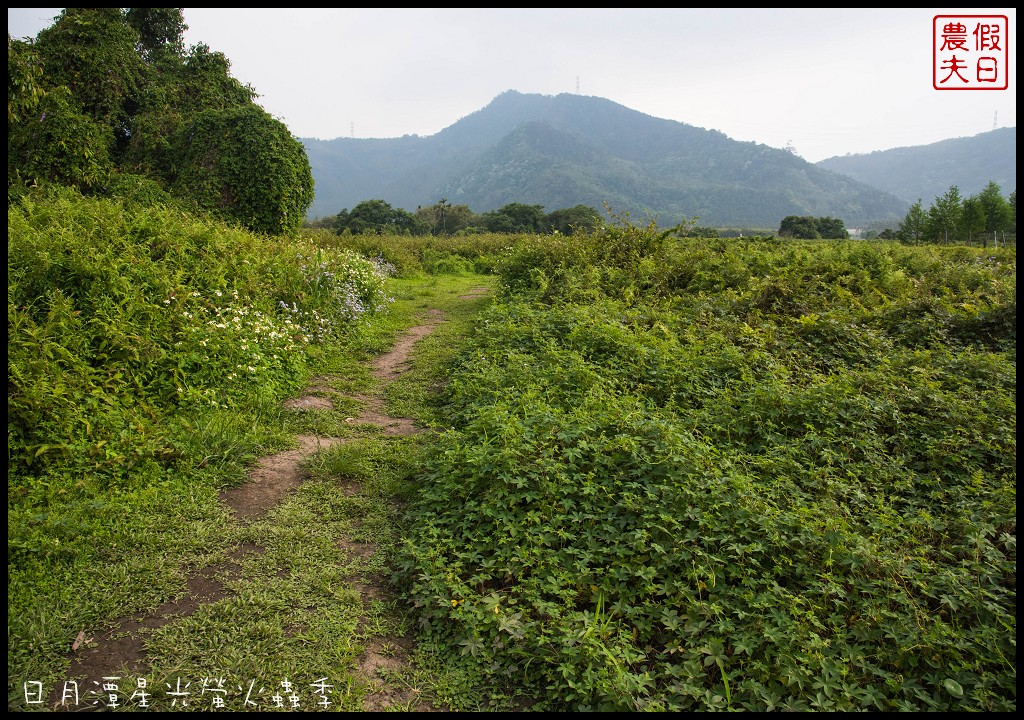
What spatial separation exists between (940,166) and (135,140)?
133 metres

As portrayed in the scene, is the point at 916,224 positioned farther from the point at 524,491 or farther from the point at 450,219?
the point at 524,491

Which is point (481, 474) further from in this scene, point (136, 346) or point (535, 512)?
point (136, 346)

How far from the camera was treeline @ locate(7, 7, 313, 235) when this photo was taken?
37.7 feet

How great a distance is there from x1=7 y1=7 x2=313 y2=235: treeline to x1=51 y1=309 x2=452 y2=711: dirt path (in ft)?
30.8

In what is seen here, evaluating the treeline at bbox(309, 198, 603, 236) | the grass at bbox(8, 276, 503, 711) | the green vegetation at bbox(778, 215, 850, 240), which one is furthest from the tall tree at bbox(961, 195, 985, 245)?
the grass at bbox(8, 276, 503, 711)

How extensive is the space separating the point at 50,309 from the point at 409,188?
160m

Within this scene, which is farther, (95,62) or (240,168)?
(95,62)

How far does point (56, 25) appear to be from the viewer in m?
12.6

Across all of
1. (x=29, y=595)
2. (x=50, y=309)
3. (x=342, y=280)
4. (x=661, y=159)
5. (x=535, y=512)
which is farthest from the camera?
(x=661, y=159)

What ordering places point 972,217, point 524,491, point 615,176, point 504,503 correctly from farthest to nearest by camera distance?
point 615,176 < point 972,217 < point 524,491 < point 504,503

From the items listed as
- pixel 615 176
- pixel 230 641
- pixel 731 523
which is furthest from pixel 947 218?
pixel 615 176

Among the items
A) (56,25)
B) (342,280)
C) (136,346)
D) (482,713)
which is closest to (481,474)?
(482,713)

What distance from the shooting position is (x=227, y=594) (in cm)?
277

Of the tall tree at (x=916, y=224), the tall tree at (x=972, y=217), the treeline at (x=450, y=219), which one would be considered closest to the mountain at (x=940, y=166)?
the tall tree at (x=916, y=224)
